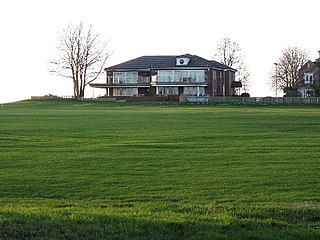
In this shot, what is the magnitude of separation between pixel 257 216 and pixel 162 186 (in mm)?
6783

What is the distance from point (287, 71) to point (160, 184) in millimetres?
112442

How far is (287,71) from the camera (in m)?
128

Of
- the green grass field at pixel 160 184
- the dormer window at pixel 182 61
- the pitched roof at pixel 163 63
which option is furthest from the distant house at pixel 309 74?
the green grass field at pixel 160 184

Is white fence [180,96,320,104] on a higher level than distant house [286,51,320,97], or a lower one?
lower

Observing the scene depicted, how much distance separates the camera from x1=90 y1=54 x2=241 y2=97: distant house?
116625 millimetres

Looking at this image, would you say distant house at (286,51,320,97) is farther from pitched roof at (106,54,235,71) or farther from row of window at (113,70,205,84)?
row of window at (113,70,205,84)

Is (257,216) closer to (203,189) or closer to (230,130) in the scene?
(203,189)

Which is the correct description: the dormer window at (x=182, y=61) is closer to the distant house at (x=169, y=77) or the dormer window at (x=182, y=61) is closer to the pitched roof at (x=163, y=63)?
the distant house at (x=169, y=77)

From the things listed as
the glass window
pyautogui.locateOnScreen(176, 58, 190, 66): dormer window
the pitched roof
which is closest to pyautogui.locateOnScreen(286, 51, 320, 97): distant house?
the pitched roof

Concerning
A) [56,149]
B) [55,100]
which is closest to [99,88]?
Result: [55,100]

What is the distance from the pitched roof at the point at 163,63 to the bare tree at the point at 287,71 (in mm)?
10298

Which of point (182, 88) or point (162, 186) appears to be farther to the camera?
point (182, 88)

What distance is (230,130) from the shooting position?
137 feet

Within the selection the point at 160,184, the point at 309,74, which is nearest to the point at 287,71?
the point at 309,74
